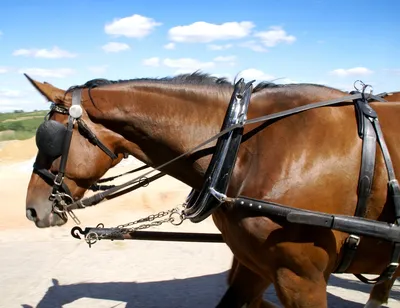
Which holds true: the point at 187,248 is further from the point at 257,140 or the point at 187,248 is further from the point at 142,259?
the point at 257,140

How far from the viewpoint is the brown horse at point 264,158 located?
8.51 ft

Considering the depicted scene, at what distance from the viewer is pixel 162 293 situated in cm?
497

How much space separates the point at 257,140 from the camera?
272 centimetres

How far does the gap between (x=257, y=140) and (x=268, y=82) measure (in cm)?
49

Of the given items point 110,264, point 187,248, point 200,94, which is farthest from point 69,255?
point 200,94

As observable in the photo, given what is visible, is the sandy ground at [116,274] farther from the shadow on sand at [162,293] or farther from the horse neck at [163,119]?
the horse neck at [163,119]

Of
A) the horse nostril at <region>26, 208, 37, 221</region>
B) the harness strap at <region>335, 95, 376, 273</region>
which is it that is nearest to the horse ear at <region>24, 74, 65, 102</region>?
the horse nostril at <region>26, 208, 37, 221</region>

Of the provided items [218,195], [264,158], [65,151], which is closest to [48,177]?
[65,151]

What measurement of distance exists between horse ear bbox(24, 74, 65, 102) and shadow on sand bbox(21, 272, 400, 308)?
2612 millimetres

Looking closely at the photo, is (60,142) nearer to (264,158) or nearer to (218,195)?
(218,195)

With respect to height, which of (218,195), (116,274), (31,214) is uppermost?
(218,195)

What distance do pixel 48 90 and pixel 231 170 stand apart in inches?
46.7

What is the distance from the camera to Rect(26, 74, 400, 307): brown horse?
2594 mm

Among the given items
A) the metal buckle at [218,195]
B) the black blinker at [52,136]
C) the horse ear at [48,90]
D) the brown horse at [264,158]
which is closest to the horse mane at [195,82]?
the brown horse at [264,158]
